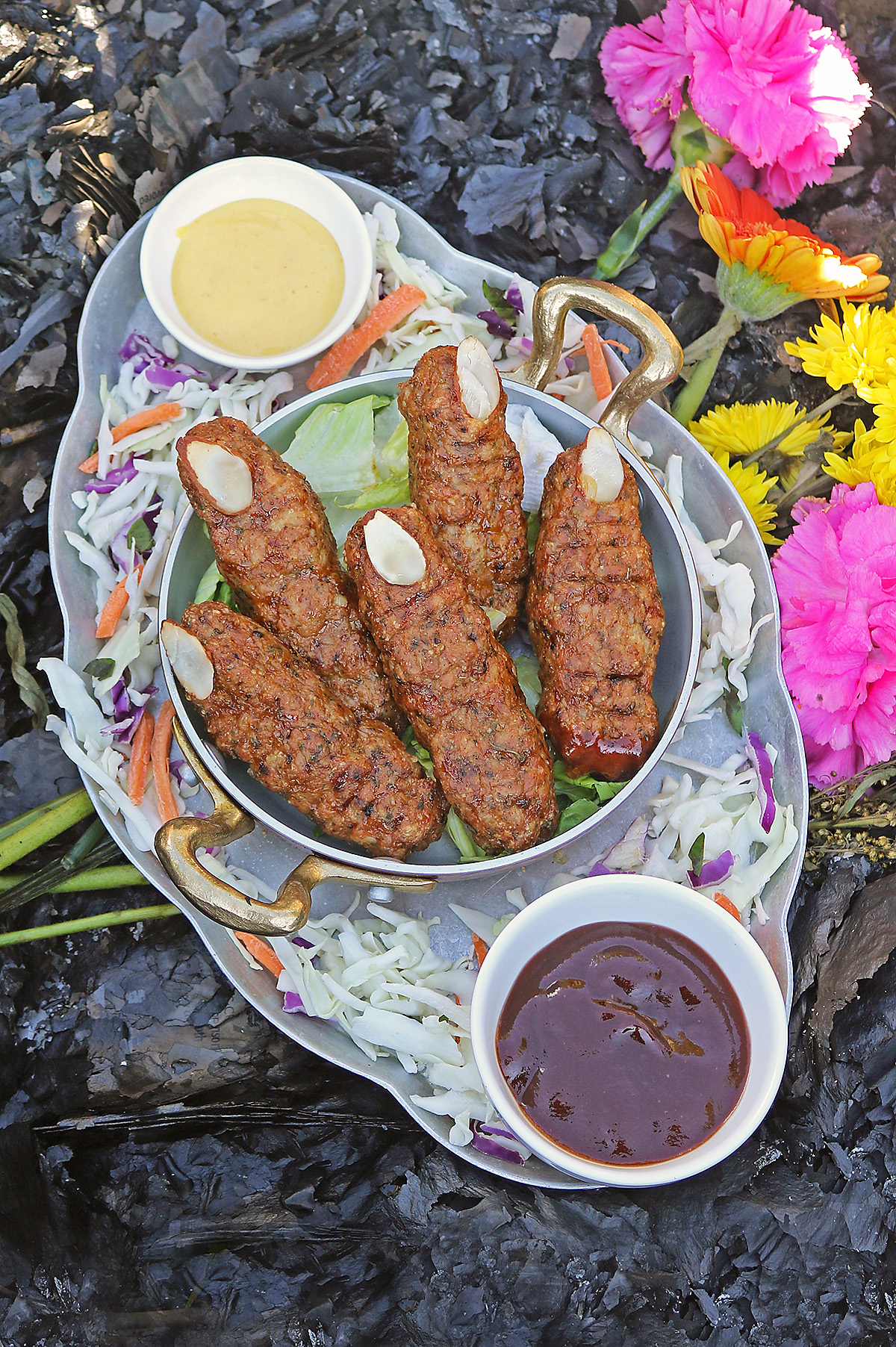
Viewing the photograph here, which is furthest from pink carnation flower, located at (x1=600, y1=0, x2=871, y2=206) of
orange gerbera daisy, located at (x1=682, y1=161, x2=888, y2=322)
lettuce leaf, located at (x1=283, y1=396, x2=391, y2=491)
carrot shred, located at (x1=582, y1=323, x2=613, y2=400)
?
lettuce leaf, located at (x1=283, y1=396, x2=391, y2=491)

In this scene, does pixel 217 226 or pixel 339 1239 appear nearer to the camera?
pixel 339 1239

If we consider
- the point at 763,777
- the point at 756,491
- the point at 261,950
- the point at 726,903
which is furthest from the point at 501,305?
the point at 261,950

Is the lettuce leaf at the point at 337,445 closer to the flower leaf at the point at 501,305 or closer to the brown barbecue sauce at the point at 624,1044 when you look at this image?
the flower leaf at the point at 501,305

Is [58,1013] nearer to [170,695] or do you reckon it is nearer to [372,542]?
[170,695]

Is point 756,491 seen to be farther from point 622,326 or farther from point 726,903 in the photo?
point 726,903

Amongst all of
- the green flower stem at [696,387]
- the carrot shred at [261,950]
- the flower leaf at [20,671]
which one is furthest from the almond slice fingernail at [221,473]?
the green flower stem at [696,387]

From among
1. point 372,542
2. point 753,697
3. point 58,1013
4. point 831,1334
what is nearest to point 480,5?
point 372,542
